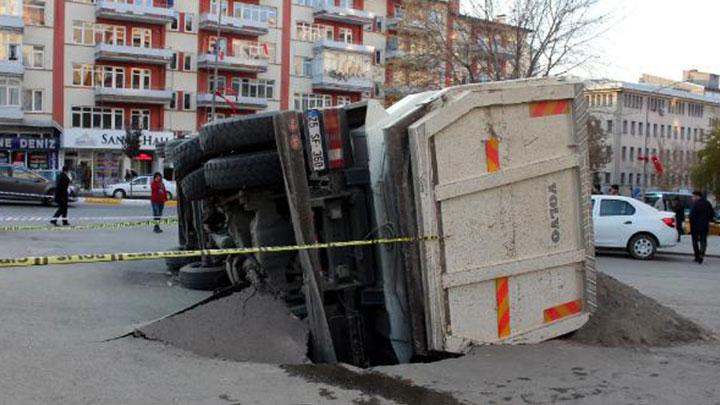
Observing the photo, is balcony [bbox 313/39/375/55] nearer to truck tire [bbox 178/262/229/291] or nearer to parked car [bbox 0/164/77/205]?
parked car [bbox 0/164/77/205]

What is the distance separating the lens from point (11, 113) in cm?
4819

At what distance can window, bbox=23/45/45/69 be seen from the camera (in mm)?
49438

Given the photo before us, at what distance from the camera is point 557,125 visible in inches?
233

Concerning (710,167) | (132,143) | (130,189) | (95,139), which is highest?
(95,139)

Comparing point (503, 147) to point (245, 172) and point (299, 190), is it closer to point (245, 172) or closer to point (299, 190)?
point (299, 190)

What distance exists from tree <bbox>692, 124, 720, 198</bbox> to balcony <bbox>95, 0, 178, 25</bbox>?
4319cm

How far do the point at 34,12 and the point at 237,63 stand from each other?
14.5 m

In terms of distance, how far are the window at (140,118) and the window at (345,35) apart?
1768 centimetres

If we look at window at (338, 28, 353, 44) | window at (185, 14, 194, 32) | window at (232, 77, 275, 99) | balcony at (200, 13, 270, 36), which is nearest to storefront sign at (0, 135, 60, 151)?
window at (185, 14, 194, 32)

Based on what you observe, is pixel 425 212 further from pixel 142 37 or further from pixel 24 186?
pixel 142 37

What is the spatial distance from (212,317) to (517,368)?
7.78ft

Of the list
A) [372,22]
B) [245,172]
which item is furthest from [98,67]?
[245,172]

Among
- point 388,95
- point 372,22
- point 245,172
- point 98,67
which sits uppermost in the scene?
point 372,22

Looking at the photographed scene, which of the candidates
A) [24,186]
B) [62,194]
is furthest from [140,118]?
[62,194]
